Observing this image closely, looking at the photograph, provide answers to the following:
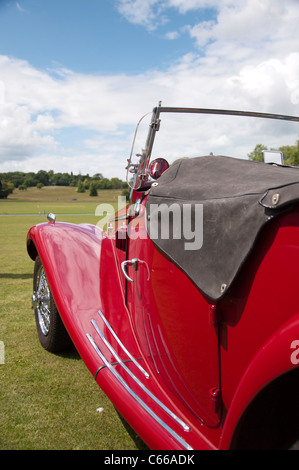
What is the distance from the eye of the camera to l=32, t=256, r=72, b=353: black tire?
10.2 feet

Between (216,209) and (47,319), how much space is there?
2.39 meters

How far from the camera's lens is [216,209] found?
146 centimetres

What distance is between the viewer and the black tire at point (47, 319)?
3098mm

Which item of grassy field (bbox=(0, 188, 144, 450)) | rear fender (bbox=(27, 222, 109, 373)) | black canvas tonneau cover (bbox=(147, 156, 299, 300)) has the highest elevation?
black canvas tonneau cover (bbox=(147, 156, 299, 300))

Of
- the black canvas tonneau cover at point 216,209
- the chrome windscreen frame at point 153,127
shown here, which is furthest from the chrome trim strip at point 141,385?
the chrome windscreen frame at point 153,127

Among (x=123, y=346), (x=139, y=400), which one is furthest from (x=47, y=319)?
(x=139, y=400)

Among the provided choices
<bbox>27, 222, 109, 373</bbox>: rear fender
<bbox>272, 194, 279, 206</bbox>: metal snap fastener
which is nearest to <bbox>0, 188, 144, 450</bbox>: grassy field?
<bbox>27, 222, 109, 373</bbox>: rear fender

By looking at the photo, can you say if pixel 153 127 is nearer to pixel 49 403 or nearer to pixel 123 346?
pixel 123 346

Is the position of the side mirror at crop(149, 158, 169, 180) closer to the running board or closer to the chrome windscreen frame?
the chrome windscreen frame

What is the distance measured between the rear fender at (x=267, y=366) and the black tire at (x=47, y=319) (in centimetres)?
206

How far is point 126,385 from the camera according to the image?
193cm

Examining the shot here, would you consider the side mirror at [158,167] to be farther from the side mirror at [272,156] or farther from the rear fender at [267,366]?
the rear fender at [267,366]

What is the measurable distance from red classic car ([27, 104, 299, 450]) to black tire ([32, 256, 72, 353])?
0.60m

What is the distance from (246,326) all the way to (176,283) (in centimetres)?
45
